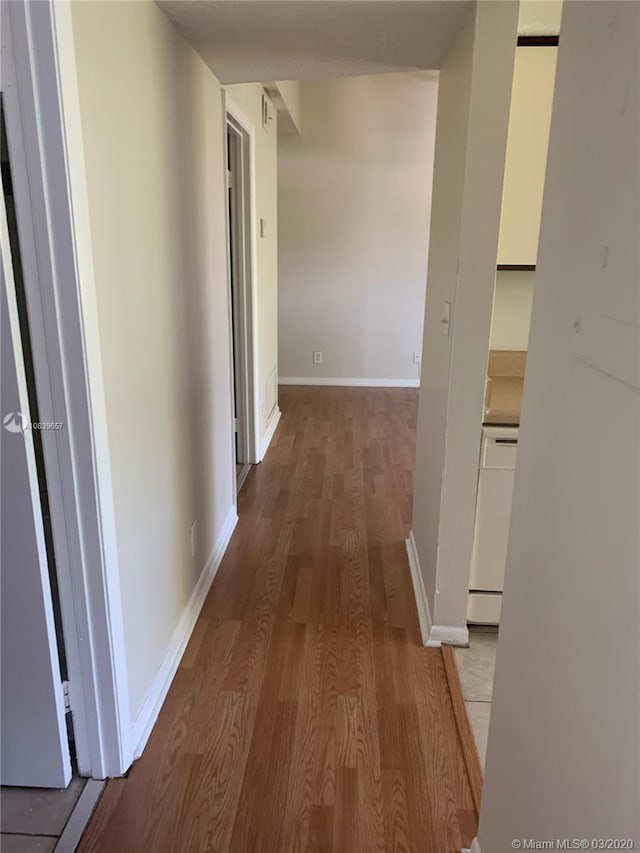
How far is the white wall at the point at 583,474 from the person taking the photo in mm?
716

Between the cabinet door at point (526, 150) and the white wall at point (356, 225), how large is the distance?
3659mm

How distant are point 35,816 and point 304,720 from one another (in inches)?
30.2

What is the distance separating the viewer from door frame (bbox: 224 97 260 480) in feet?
11.1

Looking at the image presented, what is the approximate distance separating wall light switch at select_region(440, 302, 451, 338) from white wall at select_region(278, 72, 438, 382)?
389 centimetres

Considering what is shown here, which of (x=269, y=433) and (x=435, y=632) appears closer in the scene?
(x=435, y=632)

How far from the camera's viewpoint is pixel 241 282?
363 cm

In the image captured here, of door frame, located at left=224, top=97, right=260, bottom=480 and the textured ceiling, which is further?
door frame, located at left=224, top=97, right=260, bottom=480

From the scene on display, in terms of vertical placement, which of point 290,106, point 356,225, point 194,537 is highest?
point 290,106

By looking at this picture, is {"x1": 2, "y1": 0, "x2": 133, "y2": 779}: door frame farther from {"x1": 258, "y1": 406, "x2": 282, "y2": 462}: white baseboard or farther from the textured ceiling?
{"x1": 258, "y1": 406, "x2": 282, "y2": 462}: white baseboard

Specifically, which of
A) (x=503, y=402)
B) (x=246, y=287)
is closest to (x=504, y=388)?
(x=503, y=402)

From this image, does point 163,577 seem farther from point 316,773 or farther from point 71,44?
point 71,44

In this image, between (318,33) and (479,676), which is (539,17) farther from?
(479,676)

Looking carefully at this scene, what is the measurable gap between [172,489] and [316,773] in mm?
989

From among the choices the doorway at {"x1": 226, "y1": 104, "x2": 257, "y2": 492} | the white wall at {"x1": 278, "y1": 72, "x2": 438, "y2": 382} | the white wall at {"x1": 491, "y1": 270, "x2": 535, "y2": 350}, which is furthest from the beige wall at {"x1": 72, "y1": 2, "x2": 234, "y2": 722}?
the white wall at {"x1": 278, "y1": 72, "x2": 438, "y2": 382}
